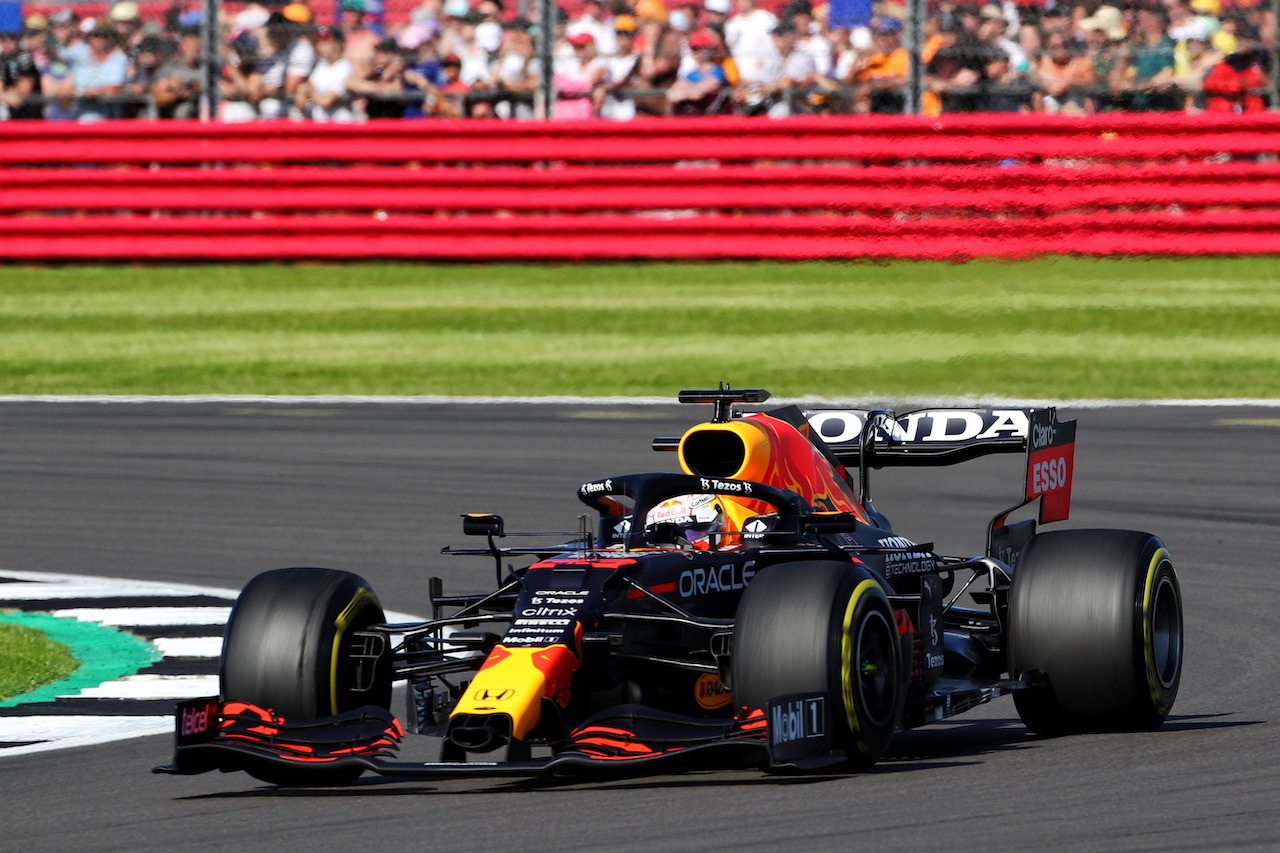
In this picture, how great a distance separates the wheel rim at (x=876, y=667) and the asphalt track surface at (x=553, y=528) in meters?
0.17

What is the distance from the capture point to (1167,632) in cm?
722

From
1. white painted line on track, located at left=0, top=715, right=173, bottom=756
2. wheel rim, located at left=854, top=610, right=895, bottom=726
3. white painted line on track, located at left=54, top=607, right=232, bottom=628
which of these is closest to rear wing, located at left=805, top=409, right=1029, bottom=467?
wheel rim, located at left=854, top=610, right=895, bottom=726

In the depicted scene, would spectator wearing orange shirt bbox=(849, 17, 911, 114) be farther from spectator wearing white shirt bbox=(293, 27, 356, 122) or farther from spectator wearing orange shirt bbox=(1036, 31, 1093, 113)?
spectator wearing white shirt bbox=(293, 27, 356, 122)

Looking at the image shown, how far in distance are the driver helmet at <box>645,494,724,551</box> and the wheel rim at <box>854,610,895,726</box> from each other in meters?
0.79

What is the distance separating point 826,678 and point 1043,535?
148 centimetres

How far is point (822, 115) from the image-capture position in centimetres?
2088

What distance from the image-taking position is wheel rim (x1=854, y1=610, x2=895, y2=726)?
629 cm

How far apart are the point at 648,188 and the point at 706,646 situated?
14835mm

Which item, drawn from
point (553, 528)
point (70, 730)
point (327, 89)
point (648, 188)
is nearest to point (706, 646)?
point (70, 730)

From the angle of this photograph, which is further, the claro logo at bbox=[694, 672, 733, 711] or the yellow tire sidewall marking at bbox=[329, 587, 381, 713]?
the claro logo at bbox=[694, 672, 733, 711]

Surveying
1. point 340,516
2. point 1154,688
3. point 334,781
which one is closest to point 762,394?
point 1154,688

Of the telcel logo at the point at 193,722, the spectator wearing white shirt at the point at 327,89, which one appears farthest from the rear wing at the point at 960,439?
the spectator wearing white shirt at the point at 327,89

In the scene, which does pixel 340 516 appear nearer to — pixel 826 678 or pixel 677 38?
pixel 826 678

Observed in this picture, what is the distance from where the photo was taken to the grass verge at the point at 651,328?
55.5 feet
